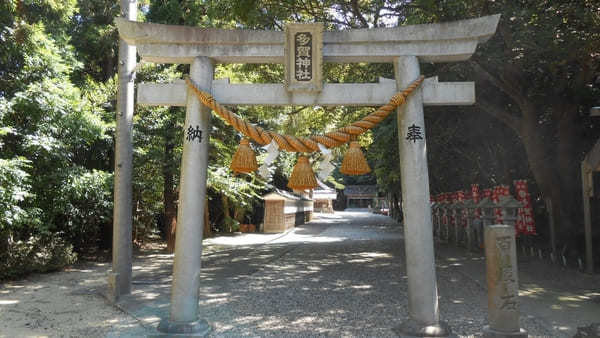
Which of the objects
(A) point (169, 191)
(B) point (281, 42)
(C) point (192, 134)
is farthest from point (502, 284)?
(A) point (169, 191)

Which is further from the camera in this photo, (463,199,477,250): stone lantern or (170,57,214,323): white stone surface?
(463,199,477,250): stone lantern

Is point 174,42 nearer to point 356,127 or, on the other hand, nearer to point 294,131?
point 356,127

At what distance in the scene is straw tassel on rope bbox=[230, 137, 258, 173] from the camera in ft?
16.3

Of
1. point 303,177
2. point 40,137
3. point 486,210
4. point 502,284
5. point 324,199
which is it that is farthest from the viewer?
point 324,199

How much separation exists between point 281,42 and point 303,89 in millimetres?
632

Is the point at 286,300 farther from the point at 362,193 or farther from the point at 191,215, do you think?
the point at 362,193

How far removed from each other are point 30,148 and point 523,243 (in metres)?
13.3

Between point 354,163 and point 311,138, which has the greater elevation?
point 311,138

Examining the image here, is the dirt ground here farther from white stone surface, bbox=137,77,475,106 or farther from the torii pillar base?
the torii pillar base

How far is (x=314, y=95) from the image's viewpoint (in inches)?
193

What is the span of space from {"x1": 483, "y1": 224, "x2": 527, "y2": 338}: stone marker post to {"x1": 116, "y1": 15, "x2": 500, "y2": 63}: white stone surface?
7.37 ft

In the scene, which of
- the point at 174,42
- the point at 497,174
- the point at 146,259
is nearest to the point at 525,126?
the point at 497,174

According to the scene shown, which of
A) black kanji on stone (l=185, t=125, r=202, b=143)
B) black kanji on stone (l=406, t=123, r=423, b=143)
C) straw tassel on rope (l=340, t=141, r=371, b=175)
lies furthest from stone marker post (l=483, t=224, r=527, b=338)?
black kanji on stone (l=185, t=125, r=202, b=143)

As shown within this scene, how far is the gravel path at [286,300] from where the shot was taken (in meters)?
5.33
